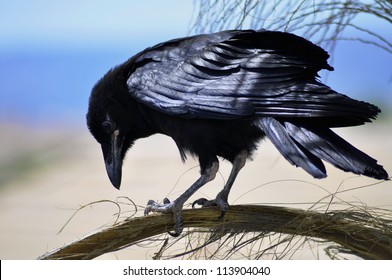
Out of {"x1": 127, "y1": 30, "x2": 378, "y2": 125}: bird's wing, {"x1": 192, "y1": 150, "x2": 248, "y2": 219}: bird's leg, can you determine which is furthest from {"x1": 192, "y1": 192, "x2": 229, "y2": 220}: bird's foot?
{"x1": 127, "y1": 30, "x2": 378, "y2": 125}: bird's wing

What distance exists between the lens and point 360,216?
3.88 ft

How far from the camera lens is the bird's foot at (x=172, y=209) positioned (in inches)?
48.2

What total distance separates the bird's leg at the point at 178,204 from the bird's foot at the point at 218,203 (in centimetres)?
4

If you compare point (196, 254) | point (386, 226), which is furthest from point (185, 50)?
point (386, 226)

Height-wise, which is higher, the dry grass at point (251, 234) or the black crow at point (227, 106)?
the black crow at point (227, 106)

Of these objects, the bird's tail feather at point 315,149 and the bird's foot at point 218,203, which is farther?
the bird's foot at point 218,203

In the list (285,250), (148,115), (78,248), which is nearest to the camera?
(78,248)

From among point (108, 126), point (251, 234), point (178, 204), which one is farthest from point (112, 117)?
point (251, 234)

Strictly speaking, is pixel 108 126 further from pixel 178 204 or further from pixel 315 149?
pixel 315 149

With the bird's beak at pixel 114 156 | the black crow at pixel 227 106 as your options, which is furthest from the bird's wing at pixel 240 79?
the bird's beak at pixel 114 156

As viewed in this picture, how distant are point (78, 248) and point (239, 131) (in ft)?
1.30

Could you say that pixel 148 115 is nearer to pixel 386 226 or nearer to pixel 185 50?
pixel 185 50

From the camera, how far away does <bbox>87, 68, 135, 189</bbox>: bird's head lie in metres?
1.45

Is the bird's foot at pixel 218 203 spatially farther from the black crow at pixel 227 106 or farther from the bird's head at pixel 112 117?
the bird's head at pixel 112 117
